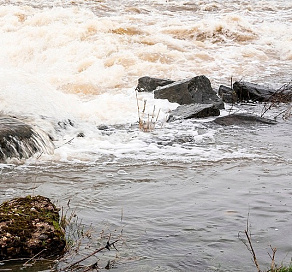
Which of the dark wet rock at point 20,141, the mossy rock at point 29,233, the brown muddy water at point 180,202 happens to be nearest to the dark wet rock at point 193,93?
the brown muddy water at point 180,202

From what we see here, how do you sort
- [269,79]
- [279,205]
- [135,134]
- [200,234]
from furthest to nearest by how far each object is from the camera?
1. [269,79]
2. [135,134]
3. [279,205]
4. [200,234]

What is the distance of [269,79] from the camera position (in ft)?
43.5

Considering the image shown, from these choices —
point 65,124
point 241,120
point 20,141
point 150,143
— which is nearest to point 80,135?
point 65,124

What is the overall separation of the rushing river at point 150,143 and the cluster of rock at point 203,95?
9.3 inches

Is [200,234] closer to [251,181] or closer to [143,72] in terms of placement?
[251,181]

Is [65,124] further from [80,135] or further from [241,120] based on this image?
[241,120]

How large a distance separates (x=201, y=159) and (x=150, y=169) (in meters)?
0.84

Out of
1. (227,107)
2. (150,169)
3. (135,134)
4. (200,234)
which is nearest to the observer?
(200,234)

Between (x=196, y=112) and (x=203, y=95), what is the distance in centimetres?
95

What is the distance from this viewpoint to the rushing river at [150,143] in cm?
430

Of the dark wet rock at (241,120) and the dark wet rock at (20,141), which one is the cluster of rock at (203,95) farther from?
the dark wet rock at (20,141)

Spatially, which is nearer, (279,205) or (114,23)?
(279,205)

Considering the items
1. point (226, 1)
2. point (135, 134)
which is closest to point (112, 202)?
point (135, 134)

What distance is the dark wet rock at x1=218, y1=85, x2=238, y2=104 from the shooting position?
10861 millimetres
